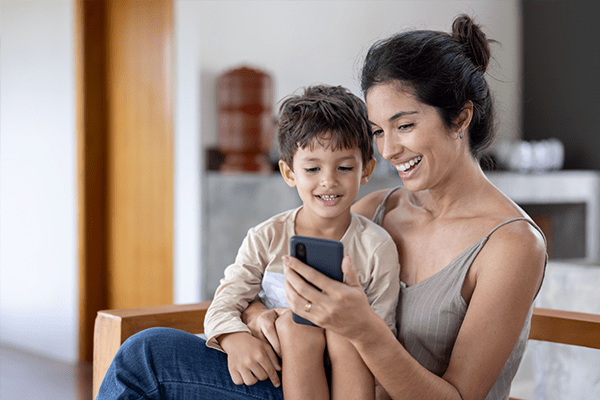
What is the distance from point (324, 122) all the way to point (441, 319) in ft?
1.56

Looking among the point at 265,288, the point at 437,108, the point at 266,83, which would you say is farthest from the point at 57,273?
the point at 437,108

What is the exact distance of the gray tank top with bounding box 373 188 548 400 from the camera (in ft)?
4.36

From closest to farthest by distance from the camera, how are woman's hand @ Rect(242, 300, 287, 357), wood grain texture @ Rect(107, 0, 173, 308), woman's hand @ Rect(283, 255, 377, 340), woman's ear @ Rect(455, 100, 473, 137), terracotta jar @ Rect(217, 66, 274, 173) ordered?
1. woman's hand @ Rect(283, 255, 377, 340)
2. woman's hand @ Rect(242, 300, 287, 357)
3. woman's ear @ Rect(455, 100, 473, 137)
4. terracotta jar @ Rect(217, 66, 274, 173)
5. wood grain texture @ Rect(107, 0, 173, 308)

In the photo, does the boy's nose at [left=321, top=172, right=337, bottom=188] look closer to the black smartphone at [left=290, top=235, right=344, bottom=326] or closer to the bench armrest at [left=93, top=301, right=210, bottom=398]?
the black smartphone at [left=290, top=235, right=344, bottom=326]

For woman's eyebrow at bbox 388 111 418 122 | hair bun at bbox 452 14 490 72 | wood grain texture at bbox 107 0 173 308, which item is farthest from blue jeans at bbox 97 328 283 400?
wood grain texture at bbox 107 0 173 308

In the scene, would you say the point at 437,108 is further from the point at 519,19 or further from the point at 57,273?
the point at 519,19

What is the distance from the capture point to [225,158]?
389 centimetres

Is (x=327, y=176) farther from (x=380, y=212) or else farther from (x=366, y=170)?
(x=380, y=212)

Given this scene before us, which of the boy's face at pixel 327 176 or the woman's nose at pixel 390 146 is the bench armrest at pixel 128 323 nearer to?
the boy's face at pixel 327 176

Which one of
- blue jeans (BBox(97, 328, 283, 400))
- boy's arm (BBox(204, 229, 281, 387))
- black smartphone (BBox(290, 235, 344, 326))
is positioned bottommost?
blue jeans (BBox(97, 328, 283, 400))

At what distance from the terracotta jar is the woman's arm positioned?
8.42 ft

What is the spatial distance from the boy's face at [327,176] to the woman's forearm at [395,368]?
13.5 inches

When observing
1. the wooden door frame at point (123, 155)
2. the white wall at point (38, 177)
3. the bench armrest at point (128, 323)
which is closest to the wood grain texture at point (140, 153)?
the wooden door frame at point (123, 155)

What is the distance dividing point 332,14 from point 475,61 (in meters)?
3.16
